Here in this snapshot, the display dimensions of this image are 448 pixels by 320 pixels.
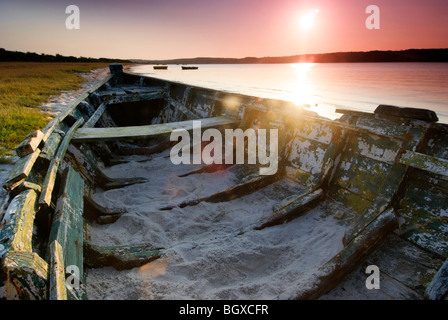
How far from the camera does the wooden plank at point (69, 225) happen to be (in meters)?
1.76

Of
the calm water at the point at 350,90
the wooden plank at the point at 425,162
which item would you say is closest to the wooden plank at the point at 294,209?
the wooden plank at the point at 425,162

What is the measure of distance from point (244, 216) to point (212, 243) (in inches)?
23.5

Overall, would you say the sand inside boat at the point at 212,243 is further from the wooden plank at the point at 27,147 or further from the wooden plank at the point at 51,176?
the wooden plank at the point at 27,147

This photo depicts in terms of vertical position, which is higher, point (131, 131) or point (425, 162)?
point (131, 131)

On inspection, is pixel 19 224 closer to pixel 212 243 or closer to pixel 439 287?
pixel 212 243

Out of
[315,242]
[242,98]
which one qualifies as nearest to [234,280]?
[315,242]

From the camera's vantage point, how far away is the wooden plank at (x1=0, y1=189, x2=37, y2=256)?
1332 mm

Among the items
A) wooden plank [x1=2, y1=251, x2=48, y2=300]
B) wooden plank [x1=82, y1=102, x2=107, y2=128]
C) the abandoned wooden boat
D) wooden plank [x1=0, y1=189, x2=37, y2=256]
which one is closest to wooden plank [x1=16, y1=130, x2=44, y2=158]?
the abandoned wooden boat

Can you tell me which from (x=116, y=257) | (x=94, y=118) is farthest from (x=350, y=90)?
(x=116, y=257)

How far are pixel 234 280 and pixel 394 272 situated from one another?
4.13ft

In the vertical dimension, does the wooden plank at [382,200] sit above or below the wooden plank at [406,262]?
above

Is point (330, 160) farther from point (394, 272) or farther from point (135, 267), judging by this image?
point (135, 267)

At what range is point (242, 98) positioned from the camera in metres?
4.38

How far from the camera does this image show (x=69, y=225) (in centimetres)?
196
